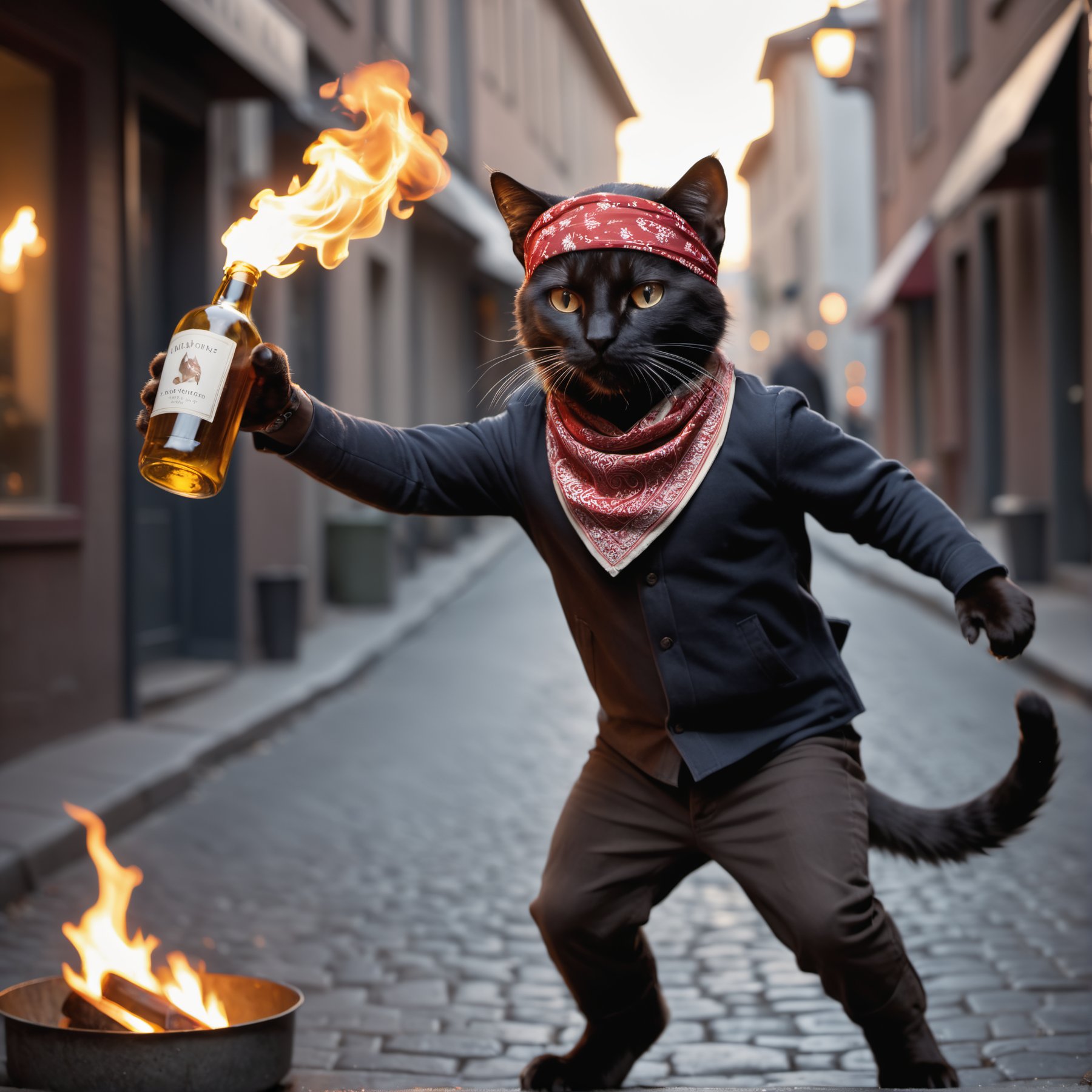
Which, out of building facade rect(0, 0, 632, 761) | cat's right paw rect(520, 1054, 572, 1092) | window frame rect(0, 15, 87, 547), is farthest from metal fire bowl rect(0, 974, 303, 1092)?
window frame rect(0, 15, 87, 547)

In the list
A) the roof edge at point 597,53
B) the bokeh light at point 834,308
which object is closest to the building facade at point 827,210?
the bokeh light at point 834,308

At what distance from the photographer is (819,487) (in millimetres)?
2539

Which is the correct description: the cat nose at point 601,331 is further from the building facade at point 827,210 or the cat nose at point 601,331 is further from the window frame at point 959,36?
the building facade at point 827,210

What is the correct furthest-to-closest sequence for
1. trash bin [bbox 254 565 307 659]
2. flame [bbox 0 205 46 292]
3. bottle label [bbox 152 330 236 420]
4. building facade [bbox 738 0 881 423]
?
building facade [bbox 738 0 881 423] < trash bin [bbox 254 565 307 659] < flame [bbox 0 205 46 292] < bottle label [bbox 152 330 236 420]

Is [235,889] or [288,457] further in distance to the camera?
[235,889]

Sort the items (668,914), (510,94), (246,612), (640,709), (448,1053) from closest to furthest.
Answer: (640,709) < (448,1053) < (668,914) < (246,612) < (510,94)

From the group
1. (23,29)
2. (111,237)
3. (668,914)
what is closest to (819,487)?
(668,914)

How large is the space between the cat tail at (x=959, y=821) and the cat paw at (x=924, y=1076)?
43cm

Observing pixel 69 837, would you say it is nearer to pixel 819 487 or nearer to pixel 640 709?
pixel 640 709

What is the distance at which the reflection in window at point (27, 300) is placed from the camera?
7023 millimetres

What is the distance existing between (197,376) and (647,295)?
0.78m

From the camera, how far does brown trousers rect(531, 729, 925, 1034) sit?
246 cm

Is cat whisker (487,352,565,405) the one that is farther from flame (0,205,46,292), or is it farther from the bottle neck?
flame (0,205,46,292)

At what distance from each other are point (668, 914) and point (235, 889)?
1.55 m
